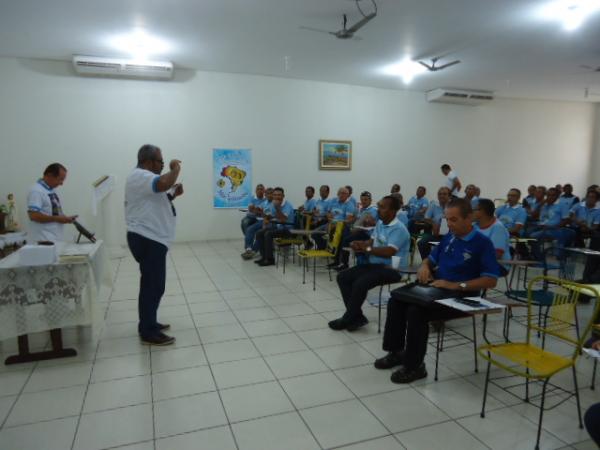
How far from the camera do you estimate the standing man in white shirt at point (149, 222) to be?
9.49 ft

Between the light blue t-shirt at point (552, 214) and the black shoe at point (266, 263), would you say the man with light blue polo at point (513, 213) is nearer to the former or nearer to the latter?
the light blue t-shirt at point (552, 214)

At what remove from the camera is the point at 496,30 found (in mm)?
5105

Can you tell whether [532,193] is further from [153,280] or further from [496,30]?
[153,280]

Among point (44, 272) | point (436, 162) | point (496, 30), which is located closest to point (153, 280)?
point (44, 272)

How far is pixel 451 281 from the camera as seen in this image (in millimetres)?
2682

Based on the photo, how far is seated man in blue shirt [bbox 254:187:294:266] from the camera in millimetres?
5883

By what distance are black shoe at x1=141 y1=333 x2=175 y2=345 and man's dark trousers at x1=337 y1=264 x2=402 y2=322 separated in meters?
1.52

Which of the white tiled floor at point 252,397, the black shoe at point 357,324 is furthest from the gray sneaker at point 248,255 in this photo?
the black shoe at point 357,324

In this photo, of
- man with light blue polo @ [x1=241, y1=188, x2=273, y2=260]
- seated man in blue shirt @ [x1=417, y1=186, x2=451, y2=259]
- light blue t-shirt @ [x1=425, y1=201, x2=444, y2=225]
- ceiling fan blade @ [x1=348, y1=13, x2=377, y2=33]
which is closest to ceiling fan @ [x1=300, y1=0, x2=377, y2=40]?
ceiling fan blade @ [x1=348, y1=13, x2=377, y2=33]

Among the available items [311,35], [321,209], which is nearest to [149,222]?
[311,35]

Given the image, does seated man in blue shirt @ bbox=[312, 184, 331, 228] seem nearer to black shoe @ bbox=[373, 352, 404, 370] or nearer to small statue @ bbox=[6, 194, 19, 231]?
black shoe @ bbox=[373, 352, 404, 370]

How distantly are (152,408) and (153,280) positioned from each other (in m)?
1.02

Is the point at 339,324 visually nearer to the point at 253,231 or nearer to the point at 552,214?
the point at 253,231

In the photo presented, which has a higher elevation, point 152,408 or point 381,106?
point 381,106
